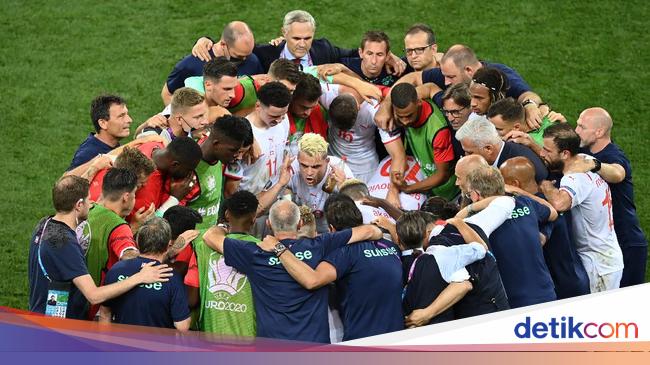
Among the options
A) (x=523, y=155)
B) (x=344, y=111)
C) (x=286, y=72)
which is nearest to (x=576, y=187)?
(x=523, y=155)

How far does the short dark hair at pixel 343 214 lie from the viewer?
7.22 metres

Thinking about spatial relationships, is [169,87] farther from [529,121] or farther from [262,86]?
[529,121]

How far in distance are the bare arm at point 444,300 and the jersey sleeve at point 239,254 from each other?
104 centimetres

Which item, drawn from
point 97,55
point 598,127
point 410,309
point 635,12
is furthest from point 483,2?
point 410,309

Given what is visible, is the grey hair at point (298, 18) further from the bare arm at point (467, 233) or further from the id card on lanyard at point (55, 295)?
the id card on lanyard at point (55, 295)

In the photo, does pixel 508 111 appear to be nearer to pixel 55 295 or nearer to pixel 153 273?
pixel 153 273

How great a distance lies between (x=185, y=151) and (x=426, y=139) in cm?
208

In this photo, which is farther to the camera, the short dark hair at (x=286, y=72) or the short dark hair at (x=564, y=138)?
the short dark hair at (x=286, y=72)

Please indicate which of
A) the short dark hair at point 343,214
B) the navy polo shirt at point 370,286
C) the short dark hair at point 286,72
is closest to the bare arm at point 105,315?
the navy polo shirt at point 370,286

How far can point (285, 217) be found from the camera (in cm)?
697

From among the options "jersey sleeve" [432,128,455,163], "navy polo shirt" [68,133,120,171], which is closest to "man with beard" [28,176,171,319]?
"navy polo shirt" [68,133,120,171]

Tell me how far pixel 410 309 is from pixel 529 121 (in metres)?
2.39

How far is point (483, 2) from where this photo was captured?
13.7 metres

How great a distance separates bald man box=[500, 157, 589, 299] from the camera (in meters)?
7.84
